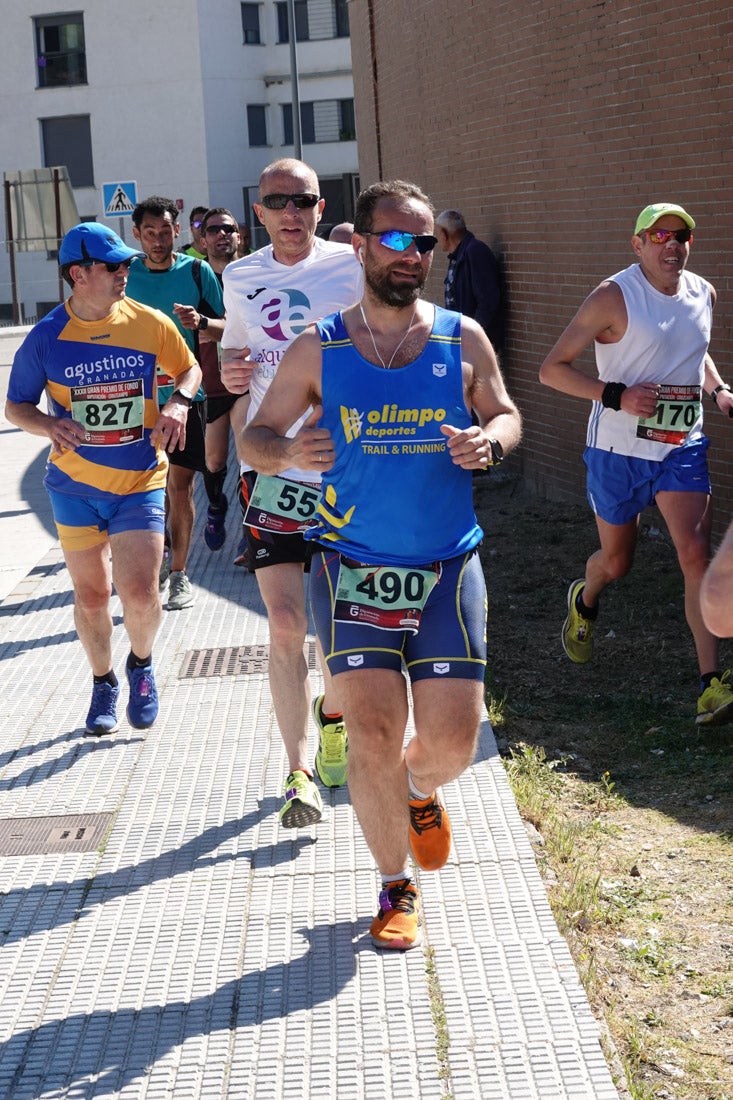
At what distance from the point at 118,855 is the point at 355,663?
1.51 metres

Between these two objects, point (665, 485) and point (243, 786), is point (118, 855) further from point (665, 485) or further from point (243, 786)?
point (665, 485)

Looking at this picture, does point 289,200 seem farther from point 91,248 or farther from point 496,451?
point 496,451

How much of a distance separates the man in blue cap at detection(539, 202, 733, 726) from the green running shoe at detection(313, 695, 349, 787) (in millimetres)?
1743

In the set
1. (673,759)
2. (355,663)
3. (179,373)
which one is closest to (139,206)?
(179,373)

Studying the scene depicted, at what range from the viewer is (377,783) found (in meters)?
4.37

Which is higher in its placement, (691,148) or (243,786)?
(691,148)

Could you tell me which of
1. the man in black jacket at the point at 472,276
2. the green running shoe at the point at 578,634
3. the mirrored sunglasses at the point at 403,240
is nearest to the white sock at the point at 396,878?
the mirrored sunglasses at the point at 403,240

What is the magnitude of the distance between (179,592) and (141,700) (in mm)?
2606

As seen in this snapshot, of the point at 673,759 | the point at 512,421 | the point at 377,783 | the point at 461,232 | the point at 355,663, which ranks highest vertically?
the point at 461,232

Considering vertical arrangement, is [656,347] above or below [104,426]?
above

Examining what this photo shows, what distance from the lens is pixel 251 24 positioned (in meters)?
53.6

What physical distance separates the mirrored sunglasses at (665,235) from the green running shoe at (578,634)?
1.80 m

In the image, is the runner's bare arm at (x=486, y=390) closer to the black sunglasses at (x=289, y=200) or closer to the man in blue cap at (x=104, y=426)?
the black sunglasses at (x=289, y=200)

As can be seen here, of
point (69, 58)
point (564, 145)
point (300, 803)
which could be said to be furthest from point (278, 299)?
point (69, 58)
